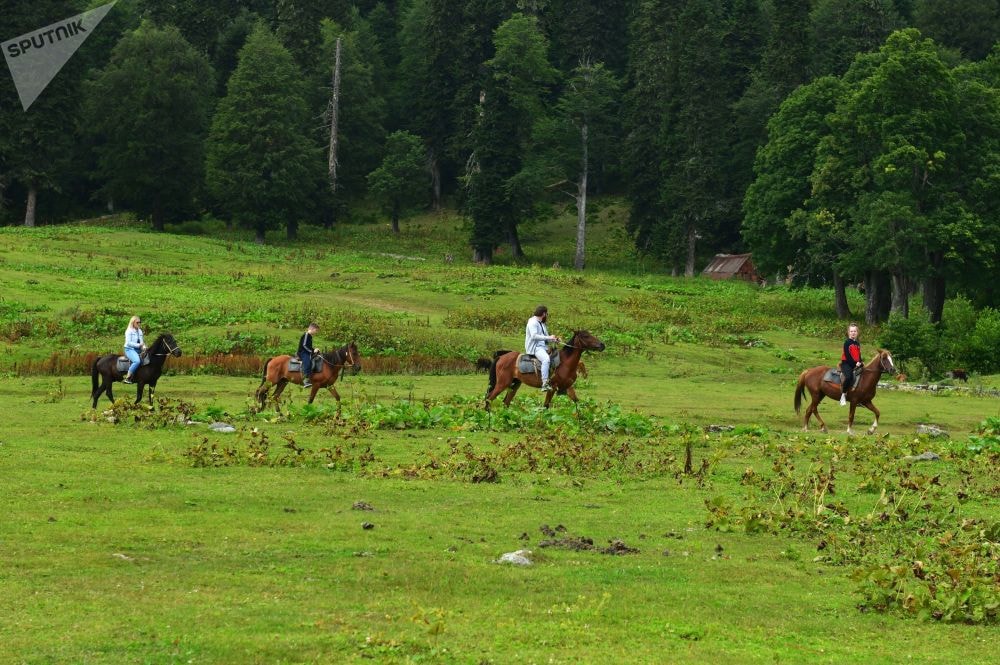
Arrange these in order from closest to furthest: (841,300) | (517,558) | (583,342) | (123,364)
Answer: (517,558) < (583,342) < (123,364) < (841,300)

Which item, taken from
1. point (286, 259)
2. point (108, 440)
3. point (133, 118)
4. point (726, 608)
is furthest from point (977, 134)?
point (133, 118)

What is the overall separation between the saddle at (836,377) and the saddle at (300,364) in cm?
1260

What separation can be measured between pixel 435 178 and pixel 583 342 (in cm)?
8764

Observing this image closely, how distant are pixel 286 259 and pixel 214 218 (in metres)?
32.8

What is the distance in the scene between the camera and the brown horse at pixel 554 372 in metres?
30.7

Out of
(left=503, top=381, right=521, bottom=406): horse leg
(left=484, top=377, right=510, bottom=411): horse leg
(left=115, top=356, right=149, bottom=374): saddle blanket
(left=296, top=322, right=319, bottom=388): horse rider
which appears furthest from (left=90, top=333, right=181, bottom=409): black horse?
(left=503, top=381, right=521, bottom=406): horse leg

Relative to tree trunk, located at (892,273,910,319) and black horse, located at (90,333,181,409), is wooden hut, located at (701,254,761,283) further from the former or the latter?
black horse, located at (90,333,181,409)

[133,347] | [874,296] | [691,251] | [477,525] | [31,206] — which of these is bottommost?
[477,525]

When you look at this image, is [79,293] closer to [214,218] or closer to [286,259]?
[286,259]

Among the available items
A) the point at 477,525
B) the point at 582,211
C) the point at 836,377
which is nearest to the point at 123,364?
the point at 477,525

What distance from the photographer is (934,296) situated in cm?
6600

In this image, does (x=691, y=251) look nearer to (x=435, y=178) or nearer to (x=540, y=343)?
(x=435, y=178)

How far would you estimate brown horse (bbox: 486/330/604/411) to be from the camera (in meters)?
30.7

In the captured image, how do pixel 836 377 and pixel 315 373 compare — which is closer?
pixel 836 377
